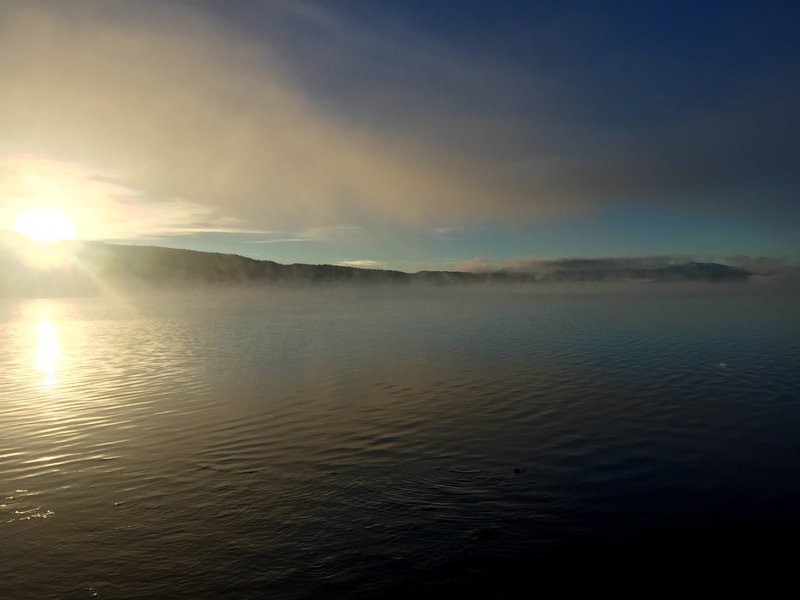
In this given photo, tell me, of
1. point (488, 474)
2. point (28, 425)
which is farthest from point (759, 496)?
point (28, 425)

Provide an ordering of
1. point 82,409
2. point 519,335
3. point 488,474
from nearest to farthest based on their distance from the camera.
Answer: point 488,474, point 82,409, point 519,335

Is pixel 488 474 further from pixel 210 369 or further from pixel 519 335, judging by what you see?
pixel 519 335

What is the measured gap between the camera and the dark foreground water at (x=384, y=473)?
13.8 metres

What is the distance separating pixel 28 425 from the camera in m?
28.6

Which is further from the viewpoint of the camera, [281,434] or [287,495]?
[281,434]

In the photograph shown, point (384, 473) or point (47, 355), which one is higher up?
point (384, 473)

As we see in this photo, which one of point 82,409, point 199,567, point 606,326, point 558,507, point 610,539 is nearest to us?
point 199,567

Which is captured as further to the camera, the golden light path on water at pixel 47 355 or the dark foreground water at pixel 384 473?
the golden light path on water at pixel 47 355

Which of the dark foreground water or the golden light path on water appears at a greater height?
Result: the dark foreground water

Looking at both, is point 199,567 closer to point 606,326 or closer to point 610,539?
point 610,539

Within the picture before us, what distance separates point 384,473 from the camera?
20.1 meters

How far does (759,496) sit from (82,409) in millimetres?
34882

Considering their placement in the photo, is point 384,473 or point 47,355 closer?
point 384,473

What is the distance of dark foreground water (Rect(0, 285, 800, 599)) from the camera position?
45.4 feet
